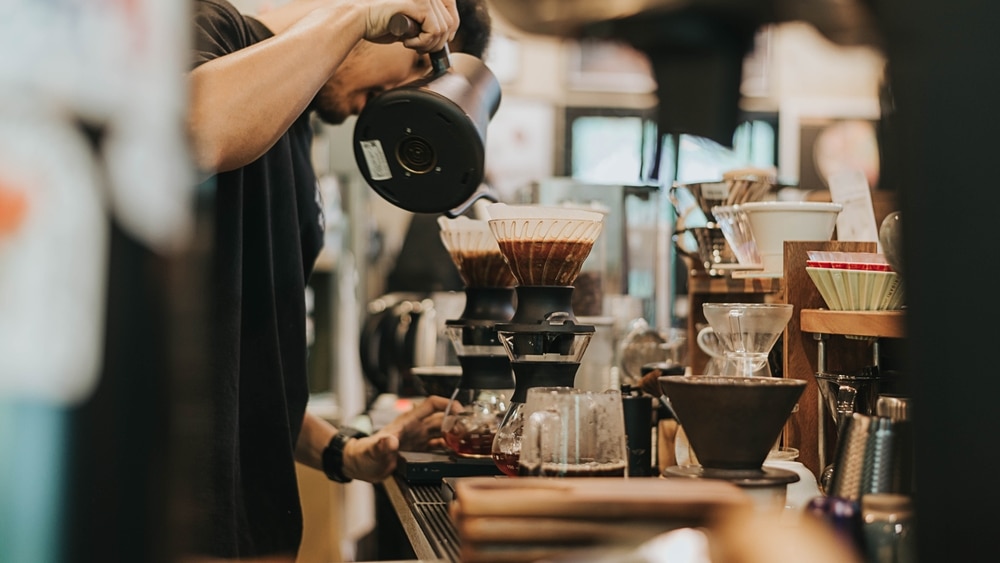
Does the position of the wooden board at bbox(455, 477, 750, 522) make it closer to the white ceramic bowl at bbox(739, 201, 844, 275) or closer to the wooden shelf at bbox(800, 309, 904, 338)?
the wooden shelf at bbox(800, 309, 904, 338)

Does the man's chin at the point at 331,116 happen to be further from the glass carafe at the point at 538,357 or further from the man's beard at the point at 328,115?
the glass carafe at the point at 538,357

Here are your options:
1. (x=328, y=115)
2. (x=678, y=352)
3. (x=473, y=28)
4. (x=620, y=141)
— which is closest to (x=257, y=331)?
(x=328, y=115)

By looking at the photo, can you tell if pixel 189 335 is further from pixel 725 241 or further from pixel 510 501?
pixel 725 241

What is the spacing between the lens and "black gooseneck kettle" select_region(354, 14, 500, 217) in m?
1.55

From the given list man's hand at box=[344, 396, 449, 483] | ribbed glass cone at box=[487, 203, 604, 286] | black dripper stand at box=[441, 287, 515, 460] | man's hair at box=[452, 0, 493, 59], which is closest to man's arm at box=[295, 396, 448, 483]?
man's hand at box=[344, 396, 449, 483]

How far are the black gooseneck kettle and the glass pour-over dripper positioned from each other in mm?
466

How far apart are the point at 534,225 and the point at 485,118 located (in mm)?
360

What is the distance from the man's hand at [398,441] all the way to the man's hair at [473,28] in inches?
26.1

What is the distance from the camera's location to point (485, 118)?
1.67 meters

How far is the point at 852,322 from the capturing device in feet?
4.14

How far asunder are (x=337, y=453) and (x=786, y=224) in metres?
0.98

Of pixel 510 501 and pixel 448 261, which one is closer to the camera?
pixel 510 501

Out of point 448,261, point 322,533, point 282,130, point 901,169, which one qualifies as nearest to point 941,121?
point 901,169

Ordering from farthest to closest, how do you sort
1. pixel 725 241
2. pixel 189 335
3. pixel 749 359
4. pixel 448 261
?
pixel 448 261
pixel 725 241
pixel 749 359
pixel 189 335
